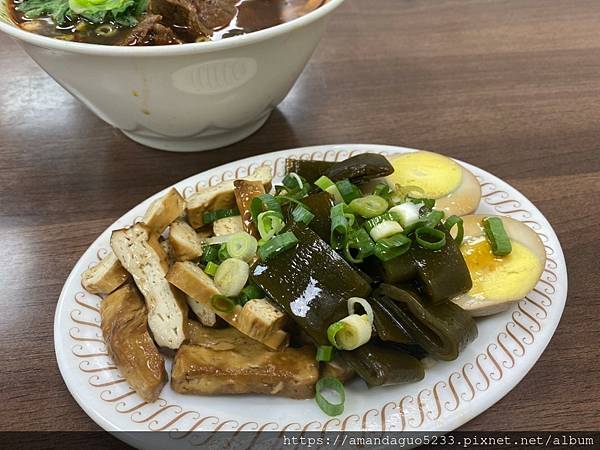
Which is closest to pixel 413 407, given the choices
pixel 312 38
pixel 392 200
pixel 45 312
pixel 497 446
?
pixel 497 446

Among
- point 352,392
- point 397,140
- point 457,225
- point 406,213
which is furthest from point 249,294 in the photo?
point 397,140

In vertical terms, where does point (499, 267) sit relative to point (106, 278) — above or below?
above

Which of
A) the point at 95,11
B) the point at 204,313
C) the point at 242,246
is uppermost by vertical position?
the point at 95,11

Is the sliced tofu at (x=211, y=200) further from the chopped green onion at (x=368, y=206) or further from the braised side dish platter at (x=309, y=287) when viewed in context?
the chopped green onion at (x=368, y=206)

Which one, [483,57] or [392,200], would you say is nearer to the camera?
[392,200]

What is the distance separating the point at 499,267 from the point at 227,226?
2.42 ft

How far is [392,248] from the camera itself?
1.47 meters

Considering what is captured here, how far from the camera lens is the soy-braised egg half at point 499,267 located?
4.91 ft

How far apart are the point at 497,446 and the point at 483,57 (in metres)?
1.87

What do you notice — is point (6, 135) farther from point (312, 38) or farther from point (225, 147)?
point (312, 38)

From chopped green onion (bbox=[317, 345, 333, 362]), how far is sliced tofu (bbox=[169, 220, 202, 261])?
44cm

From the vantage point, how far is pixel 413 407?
1.34 metres

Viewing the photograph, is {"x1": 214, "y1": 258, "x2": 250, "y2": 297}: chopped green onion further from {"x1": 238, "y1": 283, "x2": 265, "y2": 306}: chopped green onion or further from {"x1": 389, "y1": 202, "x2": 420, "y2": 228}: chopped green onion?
{"x1": 389, "y1": 202, "x2": 420, "y2": 228}: chopped green onion

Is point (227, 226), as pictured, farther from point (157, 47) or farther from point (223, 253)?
point (157, 47)
